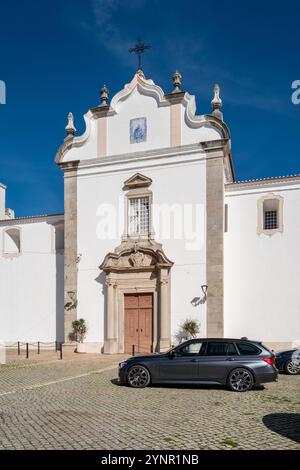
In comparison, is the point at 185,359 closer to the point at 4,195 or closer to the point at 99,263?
the point at 99,263

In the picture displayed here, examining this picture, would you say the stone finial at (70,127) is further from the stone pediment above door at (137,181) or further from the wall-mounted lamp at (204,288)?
the wall-mounted lamp at (204,288)

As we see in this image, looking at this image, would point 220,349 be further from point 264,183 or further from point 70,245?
point 70,245

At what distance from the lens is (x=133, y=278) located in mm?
22156

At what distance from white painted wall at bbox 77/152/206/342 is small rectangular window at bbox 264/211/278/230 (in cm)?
297

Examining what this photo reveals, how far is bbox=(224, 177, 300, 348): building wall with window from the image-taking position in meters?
20.9

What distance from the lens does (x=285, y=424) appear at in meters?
8.28

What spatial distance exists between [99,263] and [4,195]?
14639 millimetres

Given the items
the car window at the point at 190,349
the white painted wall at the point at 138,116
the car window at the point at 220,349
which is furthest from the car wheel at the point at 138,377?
the white painted wall at the point at 138,116

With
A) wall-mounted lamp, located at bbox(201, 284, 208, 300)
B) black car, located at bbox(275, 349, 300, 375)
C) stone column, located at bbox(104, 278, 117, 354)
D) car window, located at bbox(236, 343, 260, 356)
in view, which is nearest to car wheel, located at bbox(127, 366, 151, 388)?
car window, located at bbox(236, 343, 260, 356)

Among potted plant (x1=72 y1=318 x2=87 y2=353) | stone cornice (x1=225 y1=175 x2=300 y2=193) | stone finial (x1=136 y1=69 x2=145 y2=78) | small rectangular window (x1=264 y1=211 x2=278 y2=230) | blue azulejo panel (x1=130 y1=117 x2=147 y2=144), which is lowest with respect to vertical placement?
potted plant (x1=72 y1=318 x2=87 y2=353)

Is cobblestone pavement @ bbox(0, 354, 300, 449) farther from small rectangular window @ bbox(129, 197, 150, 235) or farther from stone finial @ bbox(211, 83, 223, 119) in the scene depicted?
stone finial @ bbox(211, 83, 223, 119)

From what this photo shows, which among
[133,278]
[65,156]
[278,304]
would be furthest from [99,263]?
[278,304]

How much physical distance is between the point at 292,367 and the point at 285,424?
6.96 m

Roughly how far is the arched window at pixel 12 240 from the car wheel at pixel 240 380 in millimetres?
18077
